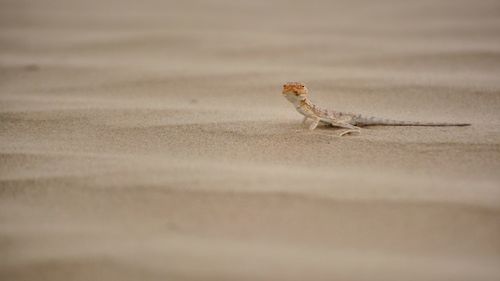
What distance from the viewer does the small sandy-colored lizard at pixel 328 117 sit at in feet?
8.84

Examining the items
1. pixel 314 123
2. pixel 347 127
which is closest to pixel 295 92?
pixel 314 123

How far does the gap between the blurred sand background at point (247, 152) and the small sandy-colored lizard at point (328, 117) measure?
0.06 meters

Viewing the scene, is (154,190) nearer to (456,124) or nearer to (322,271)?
(322,271)

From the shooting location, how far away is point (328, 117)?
2820mm

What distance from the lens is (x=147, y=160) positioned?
2.30m

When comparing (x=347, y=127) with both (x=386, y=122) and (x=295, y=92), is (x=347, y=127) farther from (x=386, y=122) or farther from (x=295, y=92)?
(x=295, y=92)

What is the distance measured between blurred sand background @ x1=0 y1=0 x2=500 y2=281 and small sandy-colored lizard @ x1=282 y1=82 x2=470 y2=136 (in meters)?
0.06

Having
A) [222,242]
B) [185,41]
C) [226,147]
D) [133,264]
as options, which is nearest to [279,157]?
[226,147]

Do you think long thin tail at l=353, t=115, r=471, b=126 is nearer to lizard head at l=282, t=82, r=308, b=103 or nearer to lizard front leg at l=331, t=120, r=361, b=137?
lizard front leg at l=331, t=120, r=361, b=137

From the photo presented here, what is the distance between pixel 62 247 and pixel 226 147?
93cm

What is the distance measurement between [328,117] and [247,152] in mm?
568

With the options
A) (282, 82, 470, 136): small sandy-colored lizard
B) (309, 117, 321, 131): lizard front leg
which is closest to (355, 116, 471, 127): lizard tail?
(282, 82, 470, 136): small sandy-colored lizard

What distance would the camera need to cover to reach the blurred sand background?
5.51 feet

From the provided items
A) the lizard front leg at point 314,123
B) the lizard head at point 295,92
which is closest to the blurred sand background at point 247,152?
the lizard front leg at point 314,123
